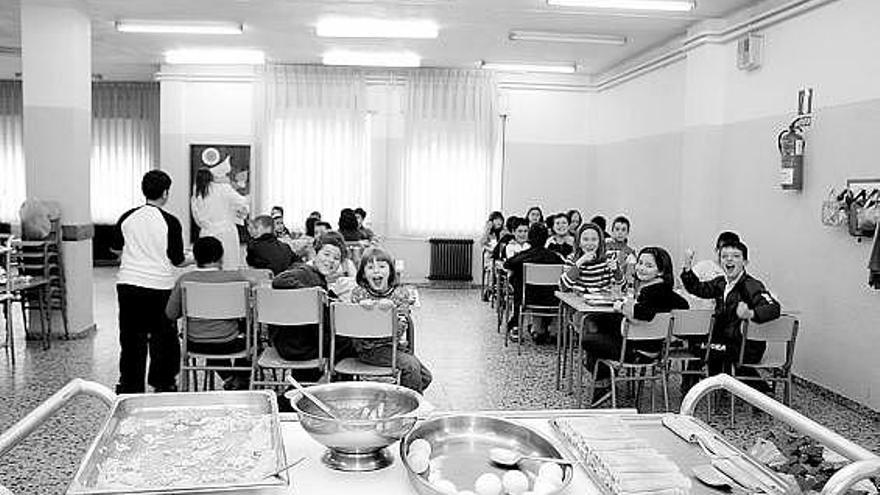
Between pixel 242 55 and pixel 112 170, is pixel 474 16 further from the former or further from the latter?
pixel 112 170

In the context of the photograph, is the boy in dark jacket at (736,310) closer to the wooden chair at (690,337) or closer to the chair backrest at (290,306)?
the wooden chair at (690,337)

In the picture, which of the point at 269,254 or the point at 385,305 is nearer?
the point at 385,305

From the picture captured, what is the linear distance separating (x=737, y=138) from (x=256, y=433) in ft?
20.4

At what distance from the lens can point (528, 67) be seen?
1041 cm

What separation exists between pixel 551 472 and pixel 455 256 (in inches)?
371

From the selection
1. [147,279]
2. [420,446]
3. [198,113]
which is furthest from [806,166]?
[198,113]

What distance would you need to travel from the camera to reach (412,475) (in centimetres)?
153

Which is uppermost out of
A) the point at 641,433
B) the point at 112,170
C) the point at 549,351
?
the point at 112,170

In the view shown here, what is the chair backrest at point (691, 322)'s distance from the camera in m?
4.68

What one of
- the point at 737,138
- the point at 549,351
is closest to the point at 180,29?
the point at 549,351

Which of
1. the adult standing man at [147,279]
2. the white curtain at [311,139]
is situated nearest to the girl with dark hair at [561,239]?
the white curtain at [311,139]

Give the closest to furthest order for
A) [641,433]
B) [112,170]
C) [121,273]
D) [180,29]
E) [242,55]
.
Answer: [641,433] → [121,273] → [180,29] → [242,55] → [112,170]

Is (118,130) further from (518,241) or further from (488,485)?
(488,485)

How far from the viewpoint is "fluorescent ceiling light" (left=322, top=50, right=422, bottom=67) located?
385 inches
